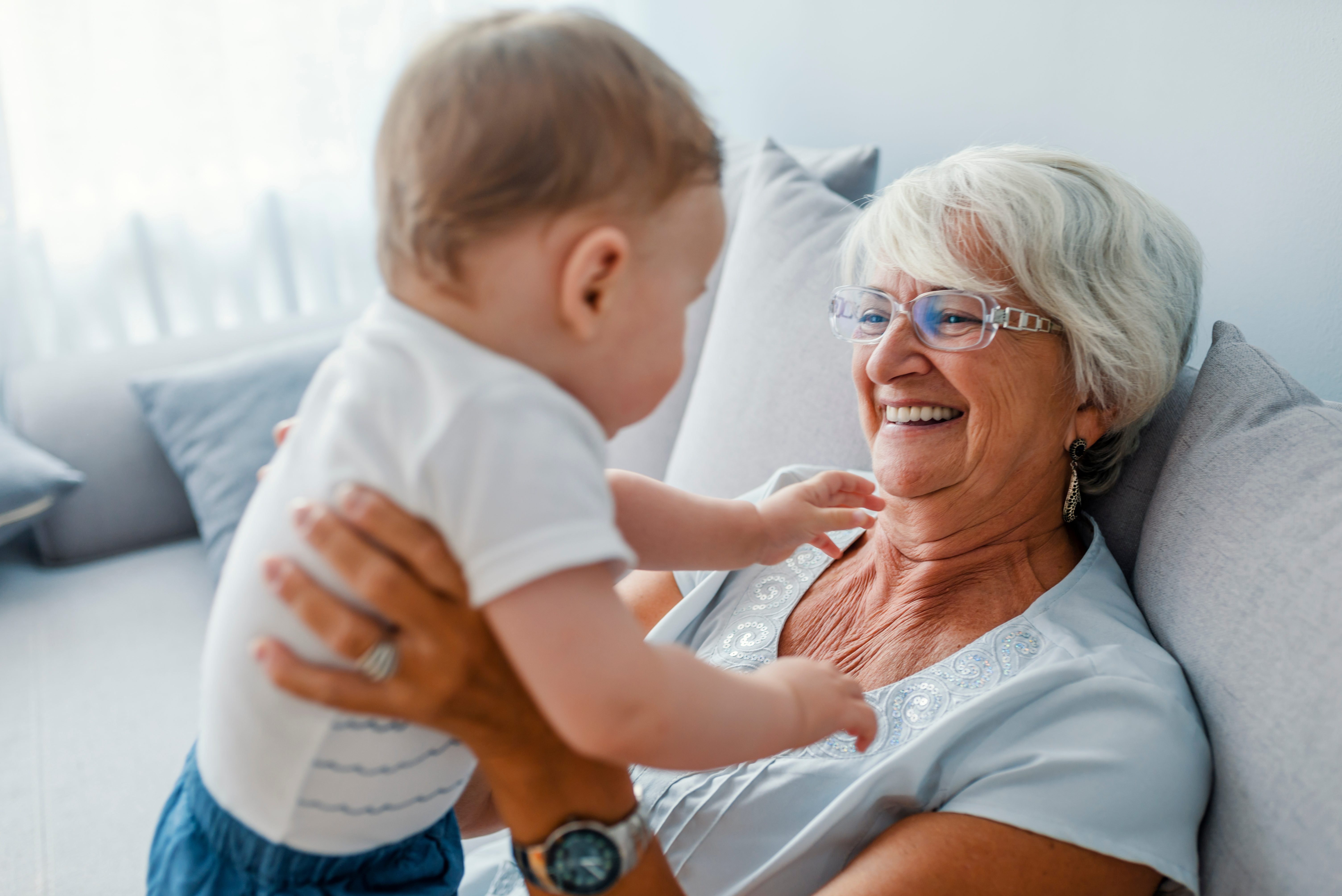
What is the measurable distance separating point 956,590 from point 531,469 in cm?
81

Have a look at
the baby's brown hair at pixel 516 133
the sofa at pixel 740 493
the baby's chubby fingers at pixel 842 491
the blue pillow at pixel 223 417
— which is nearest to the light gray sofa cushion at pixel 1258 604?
the sofa at pixel 740 493

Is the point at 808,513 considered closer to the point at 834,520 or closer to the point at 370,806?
the point at 834,520

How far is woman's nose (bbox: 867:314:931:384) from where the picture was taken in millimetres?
1239

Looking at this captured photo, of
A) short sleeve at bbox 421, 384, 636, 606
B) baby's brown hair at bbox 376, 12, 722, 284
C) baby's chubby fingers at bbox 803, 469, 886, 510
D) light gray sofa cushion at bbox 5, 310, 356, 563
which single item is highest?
baby's brown hair at bbox 376, 12, 722, 284

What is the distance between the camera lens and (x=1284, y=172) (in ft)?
4.30

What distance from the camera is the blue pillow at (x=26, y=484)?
2029mm

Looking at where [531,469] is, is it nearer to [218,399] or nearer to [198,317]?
[218,399]

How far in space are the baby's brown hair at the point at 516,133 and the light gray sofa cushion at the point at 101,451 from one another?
2071 mm

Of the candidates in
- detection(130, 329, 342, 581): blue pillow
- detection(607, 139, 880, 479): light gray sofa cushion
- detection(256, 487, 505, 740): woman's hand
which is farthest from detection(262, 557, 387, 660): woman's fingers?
detection(130, 329, 342, 581): blue pillow

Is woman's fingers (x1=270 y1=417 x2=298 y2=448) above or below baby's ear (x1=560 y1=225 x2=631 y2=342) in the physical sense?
below

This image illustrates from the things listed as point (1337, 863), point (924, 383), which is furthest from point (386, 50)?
point (1337, 863)

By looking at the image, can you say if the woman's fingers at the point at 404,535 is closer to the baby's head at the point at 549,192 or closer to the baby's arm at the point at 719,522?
the baby's head at the point at 549,192

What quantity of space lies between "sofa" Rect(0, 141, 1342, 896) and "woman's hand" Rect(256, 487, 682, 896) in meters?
0.65

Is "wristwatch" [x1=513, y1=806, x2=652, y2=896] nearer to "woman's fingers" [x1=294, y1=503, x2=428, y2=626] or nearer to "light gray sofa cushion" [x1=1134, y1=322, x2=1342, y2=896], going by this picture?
"woman's fingers" [x1=294, y1=503, x2=428, y2=626]
